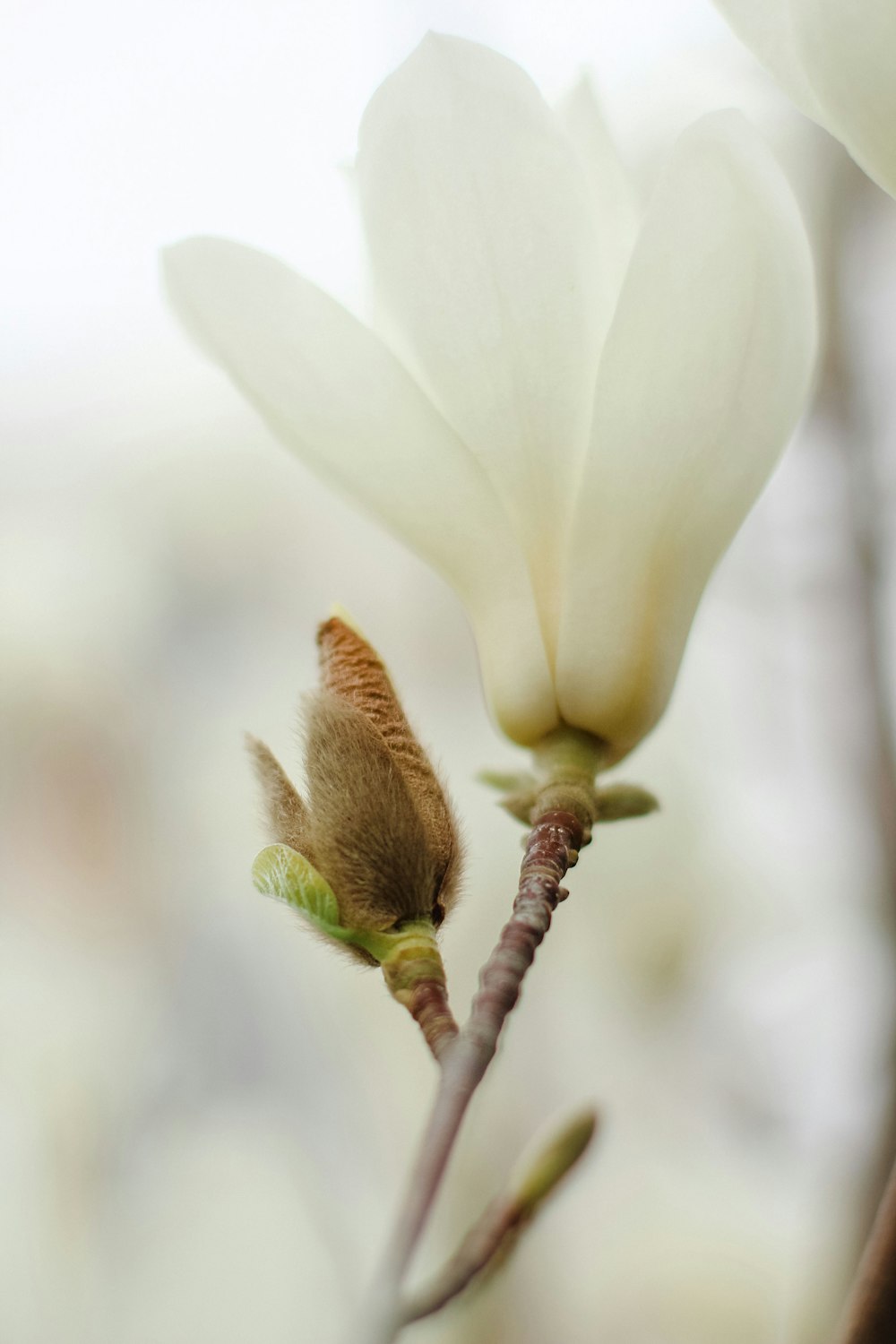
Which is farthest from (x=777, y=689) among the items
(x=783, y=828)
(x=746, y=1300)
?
(x=746, y=1300)

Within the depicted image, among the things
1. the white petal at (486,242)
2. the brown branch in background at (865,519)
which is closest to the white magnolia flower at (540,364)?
the white petal at (486,242)

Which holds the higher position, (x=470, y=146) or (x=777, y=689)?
(x=777, y=689)

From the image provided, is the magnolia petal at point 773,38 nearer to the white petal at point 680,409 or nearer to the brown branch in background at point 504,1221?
the white petal at point 680,409

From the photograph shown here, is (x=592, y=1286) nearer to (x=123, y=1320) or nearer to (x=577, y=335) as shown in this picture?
(x=123, y=1320)

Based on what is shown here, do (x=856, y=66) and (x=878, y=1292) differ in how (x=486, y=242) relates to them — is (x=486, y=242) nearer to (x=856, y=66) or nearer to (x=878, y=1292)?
(x=856, y=66)

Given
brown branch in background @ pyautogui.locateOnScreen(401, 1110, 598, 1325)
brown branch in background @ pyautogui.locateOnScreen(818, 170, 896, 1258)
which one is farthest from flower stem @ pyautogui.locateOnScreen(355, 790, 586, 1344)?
brown branch in background @ pyautogui.locateOnScreen(818, 170, 896, 1258)

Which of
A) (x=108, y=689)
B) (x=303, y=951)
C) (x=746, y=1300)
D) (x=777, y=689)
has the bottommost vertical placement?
(x=746, y=1300)

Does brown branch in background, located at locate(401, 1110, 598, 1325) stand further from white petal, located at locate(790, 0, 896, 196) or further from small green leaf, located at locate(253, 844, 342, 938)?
white petal, located at locate(790, 0, 896, 196)
